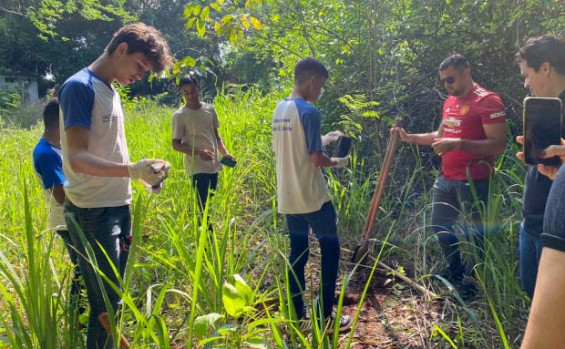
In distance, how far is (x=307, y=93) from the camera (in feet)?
8.80

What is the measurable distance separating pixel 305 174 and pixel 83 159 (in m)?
1.26

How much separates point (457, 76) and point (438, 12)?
1.59 m

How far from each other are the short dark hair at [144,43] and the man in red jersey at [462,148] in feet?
5.84

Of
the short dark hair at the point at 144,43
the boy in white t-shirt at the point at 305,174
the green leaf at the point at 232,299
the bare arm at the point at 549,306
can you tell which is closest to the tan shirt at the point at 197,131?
the boy in white t-shirt at the point at 305,174

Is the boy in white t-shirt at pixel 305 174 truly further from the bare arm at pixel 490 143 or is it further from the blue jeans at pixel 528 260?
the blue jeans at pixel 528 260

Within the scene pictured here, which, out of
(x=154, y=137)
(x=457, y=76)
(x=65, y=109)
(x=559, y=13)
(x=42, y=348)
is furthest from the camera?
(x=154, y=137)

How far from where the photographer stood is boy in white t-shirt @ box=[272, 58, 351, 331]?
260 centimetres

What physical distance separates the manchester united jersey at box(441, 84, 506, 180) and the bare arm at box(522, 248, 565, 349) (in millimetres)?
2178

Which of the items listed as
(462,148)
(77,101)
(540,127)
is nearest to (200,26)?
(77,101)

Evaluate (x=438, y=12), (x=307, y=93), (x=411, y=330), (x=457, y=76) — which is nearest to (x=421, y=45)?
(x=438, y=12)

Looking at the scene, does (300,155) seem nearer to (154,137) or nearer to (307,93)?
(307,93)

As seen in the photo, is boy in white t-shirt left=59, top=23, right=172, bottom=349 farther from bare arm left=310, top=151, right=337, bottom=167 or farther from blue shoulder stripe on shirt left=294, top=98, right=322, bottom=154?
bare arm left=310, top=151, right=337, bottom=167

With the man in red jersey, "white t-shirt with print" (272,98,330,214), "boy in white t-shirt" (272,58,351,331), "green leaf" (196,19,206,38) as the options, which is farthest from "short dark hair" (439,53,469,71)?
"green leaf" (196,19,206,38)

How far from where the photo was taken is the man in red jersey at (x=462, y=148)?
112 inches
